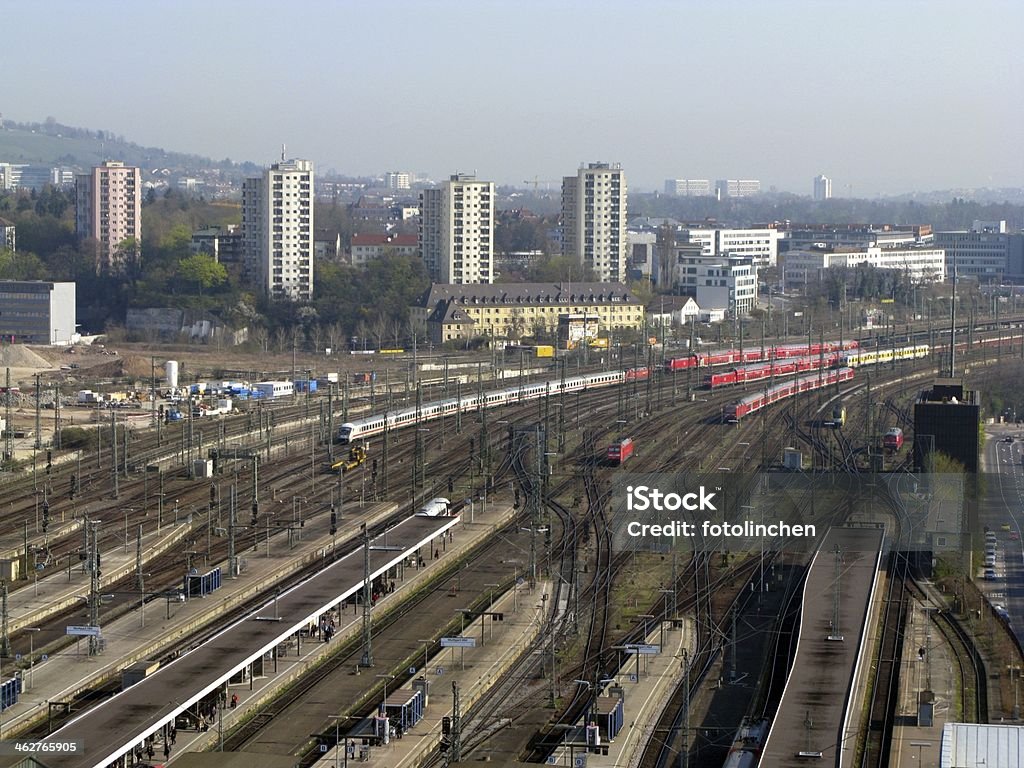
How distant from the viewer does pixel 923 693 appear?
15.0 m

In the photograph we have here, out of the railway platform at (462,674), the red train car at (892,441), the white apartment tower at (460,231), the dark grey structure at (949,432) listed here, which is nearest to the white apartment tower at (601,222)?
the white apartment tower at (460,231)

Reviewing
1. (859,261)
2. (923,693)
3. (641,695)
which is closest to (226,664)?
(641,695)

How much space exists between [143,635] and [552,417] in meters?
17.2

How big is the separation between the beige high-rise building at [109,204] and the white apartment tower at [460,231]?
1045 centimetres

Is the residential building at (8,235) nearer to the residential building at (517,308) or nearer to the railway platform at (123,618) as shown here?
the residential building at (517,308)

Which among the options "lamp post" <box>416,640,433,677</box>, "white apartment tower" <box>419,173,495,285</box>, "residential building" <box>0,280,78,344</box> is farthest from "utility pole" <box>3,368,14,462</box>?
"white apartment tower" <box>419,173,495,285</box>

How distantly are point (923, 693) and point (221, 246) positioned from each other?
41342mm

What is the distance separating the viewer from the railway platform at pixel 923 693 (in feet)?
44.7

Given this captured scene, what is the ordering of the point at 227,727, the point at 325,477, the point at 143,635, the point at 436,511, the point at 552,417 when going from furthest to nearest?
1. the point at 552,417
2. the point at 325,477
3. the point at 436,511
4. the point at 143,635
5. the point at 227,727

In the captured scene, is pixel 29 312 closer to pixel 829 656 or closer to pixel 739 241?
pixel 739 241

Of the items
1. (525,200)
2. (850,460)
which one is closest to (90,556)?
(850,460)

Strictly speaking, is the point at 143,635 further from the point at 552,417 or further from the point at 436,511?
the point at 552,417

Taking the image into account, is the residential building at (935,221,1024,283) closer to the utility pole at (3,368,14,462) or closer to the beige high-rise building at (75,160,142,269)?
the beige high-rise building at (75,160,142,269)

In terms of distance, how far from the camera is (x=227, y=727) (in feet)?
45.9
